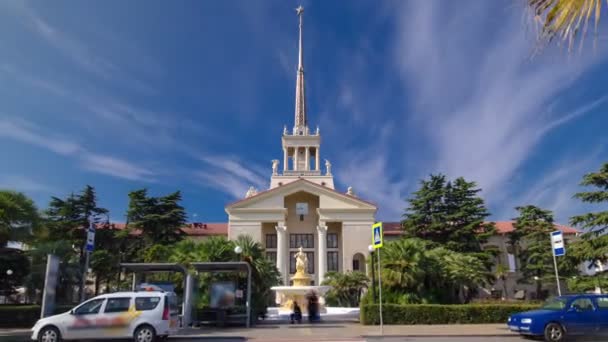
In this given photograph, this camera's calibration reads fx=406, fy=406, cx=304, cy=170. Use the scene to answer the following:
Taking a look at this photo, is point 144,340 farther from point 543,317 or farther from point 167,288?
point 543,317

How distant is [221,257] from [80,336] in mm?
13628

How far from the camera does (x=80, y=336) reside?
11.6 meters

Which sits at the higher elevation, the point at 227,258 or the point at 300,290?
the point at 227,258

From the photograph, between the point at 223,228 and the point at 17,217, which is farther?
the point at 223,228

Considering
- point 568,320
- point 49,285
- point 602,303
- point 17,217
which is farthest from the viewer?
point 17,217

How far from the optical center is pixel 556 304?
13000 millimetres

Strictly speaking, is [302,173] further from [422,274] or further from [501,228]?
[422,274]

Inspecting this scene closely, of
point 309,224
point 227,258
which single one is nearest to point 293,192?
point 309,224

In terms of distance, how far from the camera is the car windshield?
12.7 m

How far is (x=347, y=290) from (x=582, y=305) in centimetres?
2242

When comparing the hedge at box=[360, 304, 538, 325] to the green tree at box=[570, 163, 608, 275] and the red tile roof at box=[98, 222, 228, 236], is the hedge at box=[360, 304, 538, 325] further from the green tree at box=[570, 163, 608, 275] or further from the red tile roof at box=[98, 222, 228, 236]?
the red tile roof at box=[98, 222, 228, 236]

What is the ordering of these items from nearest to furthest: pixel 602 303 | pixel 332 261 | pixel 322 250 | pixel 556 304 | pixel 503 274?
pixel 602 303
pixel 556 304
pixel 503 274
pixel 322 250
pixel 332 261

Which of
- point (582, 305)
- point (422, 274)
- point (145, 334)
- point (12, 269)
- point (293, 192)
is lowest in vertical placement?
point (145, 334)

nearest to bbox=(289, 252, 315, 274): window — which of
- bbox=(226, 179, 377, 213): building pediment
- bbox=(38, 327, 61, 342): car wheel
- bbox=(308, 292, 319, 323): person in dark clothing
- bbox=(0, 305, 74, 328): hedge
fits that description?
bbox=(226, 179, 377, 213): building pediment
